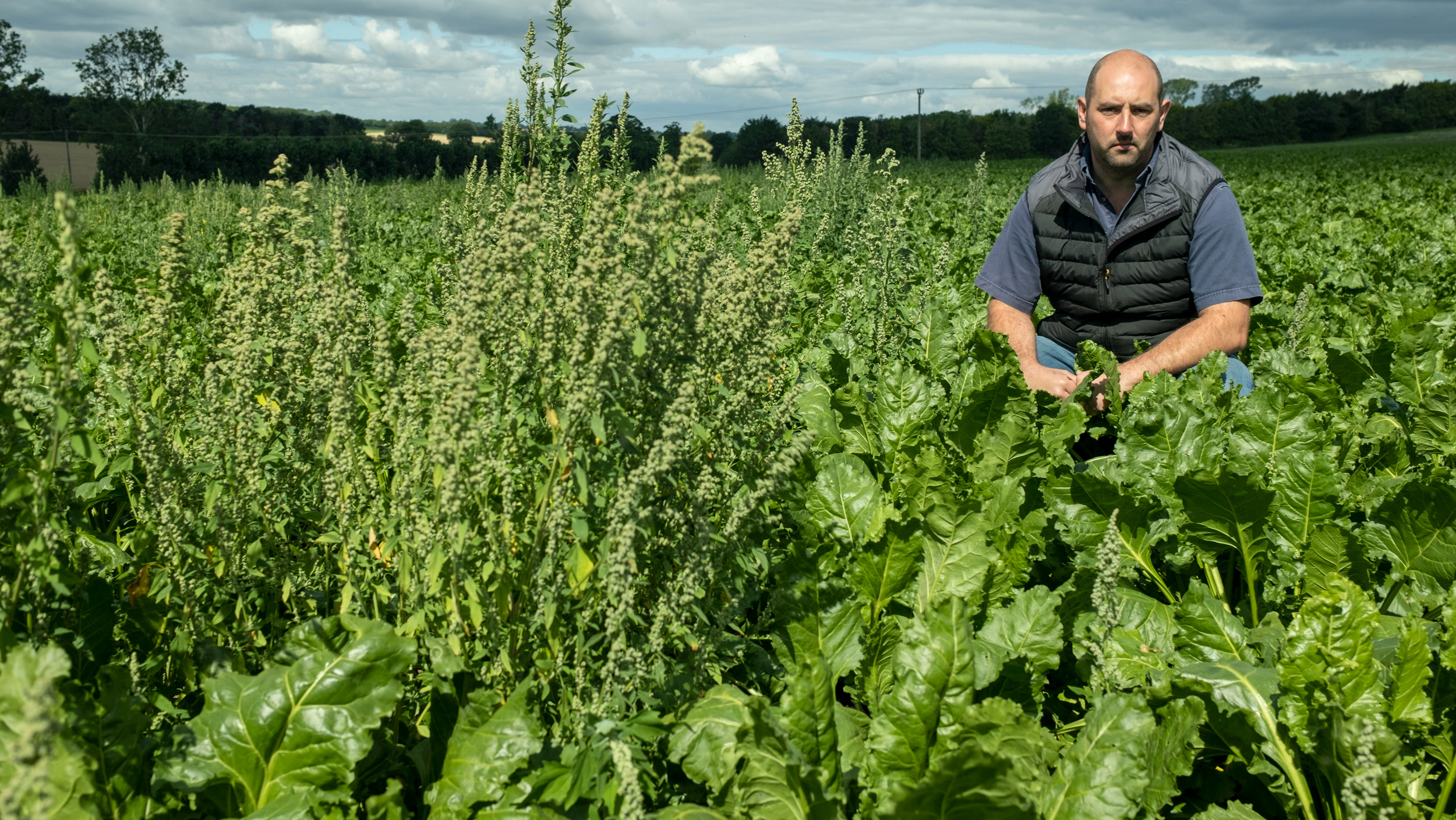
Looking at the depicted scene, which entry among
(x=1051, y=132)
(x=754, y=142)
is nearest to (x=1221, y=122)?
(x=1051, y=132)

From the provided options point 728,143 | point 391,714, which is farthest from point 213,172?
point 391,714

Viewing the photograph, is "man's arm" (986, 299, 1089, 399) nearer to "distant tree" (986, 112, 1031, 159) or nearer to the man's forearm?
the man's forearm

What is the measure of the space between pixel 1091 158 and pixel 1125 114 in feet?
1.35

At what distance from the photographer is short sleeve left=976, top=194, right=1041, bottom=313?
478cm

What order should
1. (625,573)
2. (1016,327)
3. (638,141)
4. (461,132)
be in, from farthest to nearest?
(461,132)
(638,141)
(1016,327)
(625,573)

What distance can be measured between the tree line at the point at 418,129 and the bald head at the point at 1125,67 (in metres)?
0.83

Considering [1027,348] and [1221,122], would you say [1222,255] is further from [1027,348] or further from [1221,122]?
[1221,122]

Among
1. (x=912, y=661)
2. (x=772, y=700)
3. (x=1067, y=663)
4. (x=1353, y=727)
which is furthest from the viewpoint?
(x=1067, y=663)

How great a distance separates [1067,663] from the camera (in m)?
2.75

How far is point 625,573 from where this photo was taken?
173 cm

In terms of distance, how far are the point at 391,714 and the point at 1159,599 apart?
2654 millimetres

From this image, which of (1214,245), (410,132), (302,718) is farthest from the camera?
(410,132)

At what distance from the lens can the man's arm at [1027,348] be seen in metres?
4.16

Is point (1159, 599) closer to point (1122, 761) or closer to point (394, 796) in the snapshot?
point (1122, 761)
